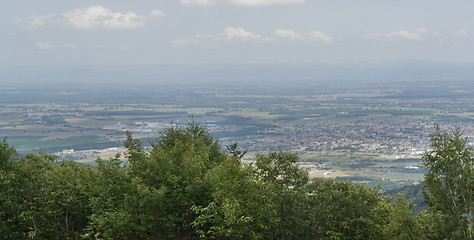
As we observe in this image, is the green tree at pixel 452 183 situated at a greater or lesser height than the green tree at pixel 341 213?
greater

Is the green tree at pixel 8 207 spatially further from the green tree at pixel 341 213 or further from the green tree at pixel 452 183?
the green tree at pixel 452 183

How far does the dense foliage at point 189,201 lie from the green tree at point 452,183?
98mm

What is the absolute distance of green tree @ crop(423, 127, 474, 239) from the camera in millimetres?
20906

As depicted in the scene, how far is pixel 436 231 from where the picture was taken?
2206 centimetres

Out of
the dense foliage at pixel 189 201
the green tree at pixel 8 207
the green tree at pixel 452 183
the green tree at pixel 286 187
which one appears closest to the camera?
the green tree at pixel 452 183

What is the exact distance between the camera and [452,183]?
21406 mm

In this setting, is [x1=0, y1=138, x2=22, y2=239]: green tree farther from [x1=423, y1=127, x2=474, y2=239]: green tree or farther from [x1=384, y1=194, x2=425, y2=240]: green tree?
[x1=423, y1=127, x2=474, y2=239]: green tree

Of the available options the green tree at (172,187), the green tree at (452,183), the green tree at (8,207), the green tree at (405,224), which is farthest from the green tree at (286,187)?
the green tree at (8,207)

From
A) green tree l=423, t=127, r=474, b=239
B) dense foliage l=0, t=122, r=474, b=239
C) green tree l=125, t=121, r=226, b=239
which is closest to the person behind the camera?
green tree l=423, t=127, r=474, b=239

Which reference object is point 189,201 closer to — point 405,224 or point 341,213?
point 341,213

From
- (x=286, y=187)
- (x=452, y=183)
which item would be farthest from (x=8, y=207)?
(x=452, y=183)

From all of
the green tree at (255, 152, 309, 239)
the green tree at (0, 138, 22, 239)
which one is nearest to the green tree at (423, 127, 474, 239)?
the green tree at (255, 152, 309, 239)

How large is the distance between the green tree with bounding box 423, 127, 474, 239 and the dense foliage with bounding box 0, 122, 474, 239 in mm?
98

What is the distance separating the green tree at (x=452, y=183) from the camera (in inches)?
823
